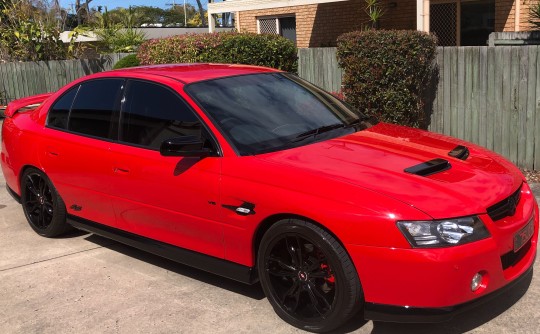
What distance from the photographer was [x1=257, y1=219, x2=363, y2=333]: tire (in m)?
3.31

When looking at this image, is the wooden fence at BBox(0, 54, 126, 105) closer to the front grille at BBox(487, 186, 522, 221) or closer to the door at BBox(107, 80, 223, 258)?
the door at BBox(107, 80, 223, 258)

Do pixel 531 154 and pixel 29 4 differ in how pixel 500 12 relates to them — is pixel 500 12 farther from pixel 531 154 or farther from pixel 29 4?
pixel 29 4

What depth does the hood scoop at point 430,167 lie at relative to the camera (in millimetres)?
3523

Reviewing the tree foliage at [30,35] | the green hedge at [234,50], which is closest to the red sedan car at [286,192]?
the green hedge at [234,50]

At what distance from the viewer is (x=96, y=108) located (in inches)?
196

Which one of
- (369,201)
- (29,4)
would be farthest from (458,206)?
(29,4)

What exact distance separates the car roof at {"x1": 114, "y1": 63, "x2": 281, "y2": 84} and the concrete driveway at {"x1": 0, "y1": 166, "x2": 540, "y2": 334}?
1579 millimetres

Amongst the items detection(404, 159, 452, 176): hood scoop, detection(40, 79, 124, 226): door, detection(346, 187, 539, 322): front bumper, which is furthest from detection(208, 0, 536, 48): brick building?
detection(346, 187, 539, 322): front bumper

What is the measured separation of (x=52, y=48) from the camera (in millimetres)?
15578

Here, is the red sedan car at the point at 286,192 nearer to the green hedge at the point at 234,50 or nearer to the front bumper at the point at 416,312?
the front bumper at the point at 416,312

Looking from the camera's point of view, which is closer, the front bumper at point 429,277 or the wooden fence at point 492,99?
the front bumper at point 429,277

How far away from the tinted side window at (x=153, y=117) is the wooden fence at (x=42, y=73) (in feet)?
33.1

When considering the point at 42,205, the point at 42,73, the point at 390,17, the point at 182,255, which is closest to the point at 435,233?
the point at 182,255

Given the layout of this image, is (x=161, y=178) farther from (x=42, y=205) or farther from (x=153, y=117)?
(x=42, y=205)
